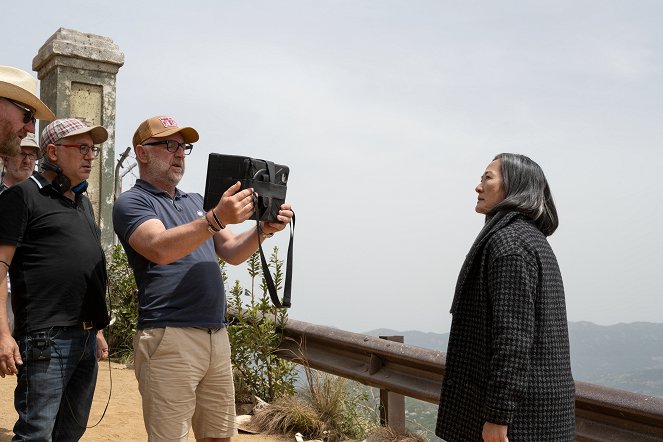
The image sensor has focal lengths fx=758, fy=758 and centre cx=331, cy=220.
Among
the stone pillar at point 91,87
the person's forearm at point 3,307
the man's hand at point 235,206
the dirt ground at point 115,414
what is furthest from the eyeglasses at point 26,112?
the stone pillar at point 91,87

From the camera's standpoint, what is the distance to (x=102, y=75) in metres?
9.10

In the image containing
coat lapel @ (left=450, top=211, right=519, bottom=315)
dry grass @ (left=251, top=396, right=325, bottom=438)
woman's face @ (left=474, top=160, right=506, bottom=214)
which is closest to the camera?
coat lapel @ (left=450, top=211, right=519, bottom=315)

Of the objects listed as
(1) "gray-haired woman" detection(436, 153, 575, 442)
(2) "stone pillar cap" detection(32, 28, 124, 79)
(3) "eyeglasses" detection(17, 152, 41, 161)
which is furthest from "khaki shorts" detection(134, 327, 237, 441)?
(2) "stone pillar cap" detection(32, 28, 124, 79)

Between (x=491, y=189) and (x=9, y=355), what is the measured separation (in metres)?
2.19

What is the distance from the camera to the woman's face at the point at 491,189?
10.4 ft

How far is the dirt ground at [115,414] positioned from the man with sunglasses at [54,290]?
2039 mm

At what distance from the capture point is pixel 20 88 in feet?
10.8

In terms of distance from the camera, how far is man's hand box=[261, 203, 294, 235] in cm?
354

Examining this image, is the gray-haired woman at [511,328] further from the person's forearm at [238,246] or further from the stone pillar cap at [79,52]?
the stone pillar cap at [79,52]

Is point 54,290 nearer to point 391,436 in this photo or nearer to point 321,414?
point 391,436

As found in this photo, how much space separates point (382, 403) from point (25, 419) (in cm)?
302

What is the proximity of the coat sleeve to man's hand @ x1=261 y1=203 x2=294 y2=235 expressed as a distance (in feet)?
3.50

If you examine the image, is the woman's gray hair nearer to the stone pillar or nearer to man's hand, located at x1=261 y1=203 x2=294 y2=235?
man's hand, located at x1=261 y1=203 x2=294 y2=235

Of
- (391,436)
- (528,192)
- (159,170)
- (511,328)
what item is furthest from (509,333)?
(391,436)
